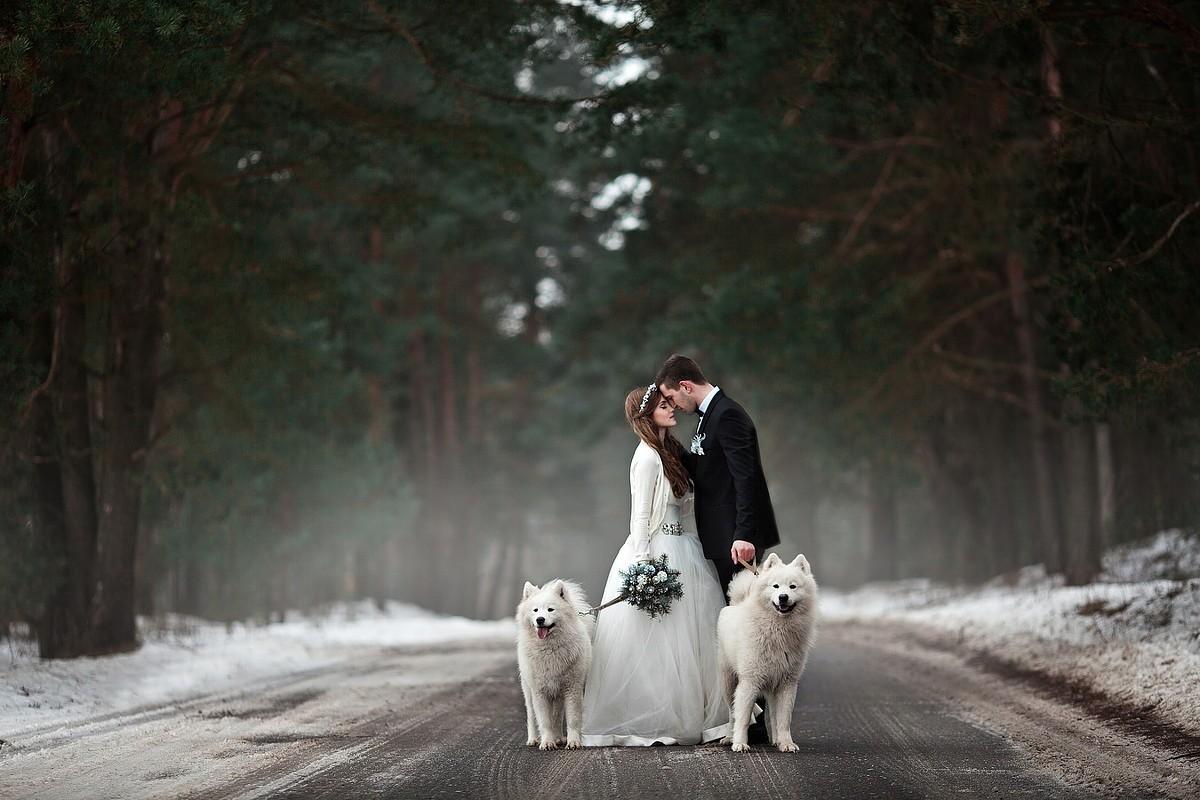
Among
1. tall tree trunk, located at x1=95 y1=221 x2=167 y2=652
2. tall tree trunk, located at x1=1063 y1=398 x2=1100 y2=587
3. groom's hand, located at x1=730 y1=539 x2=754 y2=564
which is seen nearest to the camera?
groom's hand, located at x1=730 y1=539 x2=754 y2=564

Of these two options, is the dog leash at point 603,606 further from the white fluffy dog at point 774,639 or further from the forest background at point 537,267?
the forest background at point 537,267

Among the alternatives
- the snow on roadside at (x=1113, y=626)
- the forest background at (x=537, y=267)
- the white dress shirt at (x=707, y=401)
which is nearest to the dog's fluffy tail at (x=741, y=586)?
the white dress shirt at (x=707, y=401)

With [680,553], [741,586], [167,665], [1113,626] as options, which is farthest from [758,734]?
[167,665]

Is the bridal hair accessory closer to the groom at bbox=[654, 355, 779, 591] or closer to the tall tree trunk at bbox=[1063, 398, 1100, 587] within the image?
the groom at bbox=[654, 355, 779, 591]

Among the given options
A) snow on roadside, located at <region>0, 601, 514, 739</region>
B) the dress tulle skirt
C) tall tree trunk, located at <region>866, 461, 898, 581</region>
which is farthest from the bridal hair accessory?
tall tree trunk, located at <region>866, 461, 898, 581</region>

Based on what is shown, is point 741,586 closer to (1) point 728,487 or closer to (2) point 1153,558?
(1) point 728,487

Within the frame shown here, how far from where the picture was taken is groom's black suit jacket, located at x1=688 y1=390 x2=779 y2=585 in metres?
9.16

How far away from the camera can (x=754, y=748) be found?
8727 millimetres

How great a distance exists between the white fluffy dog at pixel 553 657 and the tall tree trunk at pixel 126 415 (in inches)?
342

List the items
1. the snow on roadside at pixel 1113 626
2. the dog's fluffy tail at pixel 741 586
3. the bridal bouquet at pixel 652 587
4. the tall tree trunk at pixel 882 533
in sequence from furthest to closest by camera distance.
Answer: the tall tree trunk at pixel 882 533 < the snow on roadside at pixel 1113 626 < the bridal bouquet at pixel 652 587 < the dog's fluffy tail at pixel 741 586

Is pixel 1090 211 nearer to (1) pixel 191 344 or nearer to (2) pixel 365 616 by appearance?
(1) pixel 191 344

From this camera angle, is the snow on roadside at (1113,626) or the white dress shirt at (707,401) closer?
the white dress shirt at (707,401)

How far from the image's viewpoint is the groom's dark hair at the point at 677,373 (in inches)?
372

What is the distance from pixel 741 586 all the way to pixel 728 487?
96 cm
